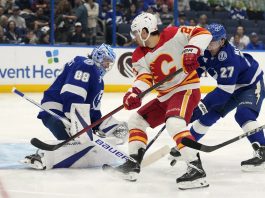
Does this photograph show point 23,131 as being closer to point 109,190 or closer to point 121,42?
point 109,190

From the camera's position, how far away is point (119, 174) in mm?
4020

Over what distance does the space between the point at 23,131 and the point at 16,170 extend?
5.50ft

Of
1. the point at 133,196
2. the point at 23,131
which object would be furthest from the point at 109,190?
the point at 23,131

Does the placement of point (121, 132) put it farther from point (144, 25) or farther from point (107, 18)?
point (107, 18)

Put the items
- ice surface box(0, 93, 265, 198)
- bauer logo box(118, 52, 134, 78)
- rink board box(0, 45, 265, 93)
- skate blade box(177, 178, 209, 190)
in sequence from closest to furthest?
1. ice surface box(0, 93, 265, 198)
2. skate blade box(177, 178, 209, 190)
3. rink board box(0, 45, 265, 93)
4. bauer logo box(118, 52, 134, 78)

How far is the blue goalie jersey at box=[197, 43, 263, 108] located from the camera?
4254 millimetres

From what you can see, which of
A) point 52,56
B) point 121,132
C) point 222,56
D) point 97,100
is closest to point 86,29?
point 52,56

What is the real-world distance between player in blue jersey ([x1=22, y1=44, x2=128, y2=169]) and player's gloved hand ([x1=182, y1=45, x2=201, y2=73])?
609 mm

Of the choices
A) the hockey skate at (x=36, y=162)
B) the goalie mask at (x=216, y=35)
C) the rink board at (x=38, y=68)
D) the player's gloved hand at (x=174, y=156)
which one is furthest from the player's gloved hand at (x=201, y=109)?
the rink board at (x=38, y=68)

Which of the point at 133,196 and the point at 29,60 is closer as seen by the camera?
the point at 133,196

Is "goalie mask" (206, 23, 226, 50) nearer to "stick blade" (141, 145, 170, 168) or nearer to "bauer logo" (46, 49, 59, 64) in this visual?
"stick blade" (141, 145, 170, 168)

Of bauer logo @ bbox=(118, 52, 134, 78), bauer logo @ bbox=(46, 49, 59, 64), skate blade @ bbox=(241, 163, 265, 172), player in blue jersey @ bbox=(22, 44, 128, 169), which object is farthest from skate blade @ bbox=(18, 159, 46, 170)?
bauer logo @ bbox=(118, 52, 134, 78)

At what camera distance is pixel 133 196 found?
3.55 meters

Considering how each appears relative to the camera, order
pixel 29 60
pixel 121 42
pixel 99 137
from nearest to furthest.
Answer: pixel 99 137 < pixel 29 60 < pixel 121 42
